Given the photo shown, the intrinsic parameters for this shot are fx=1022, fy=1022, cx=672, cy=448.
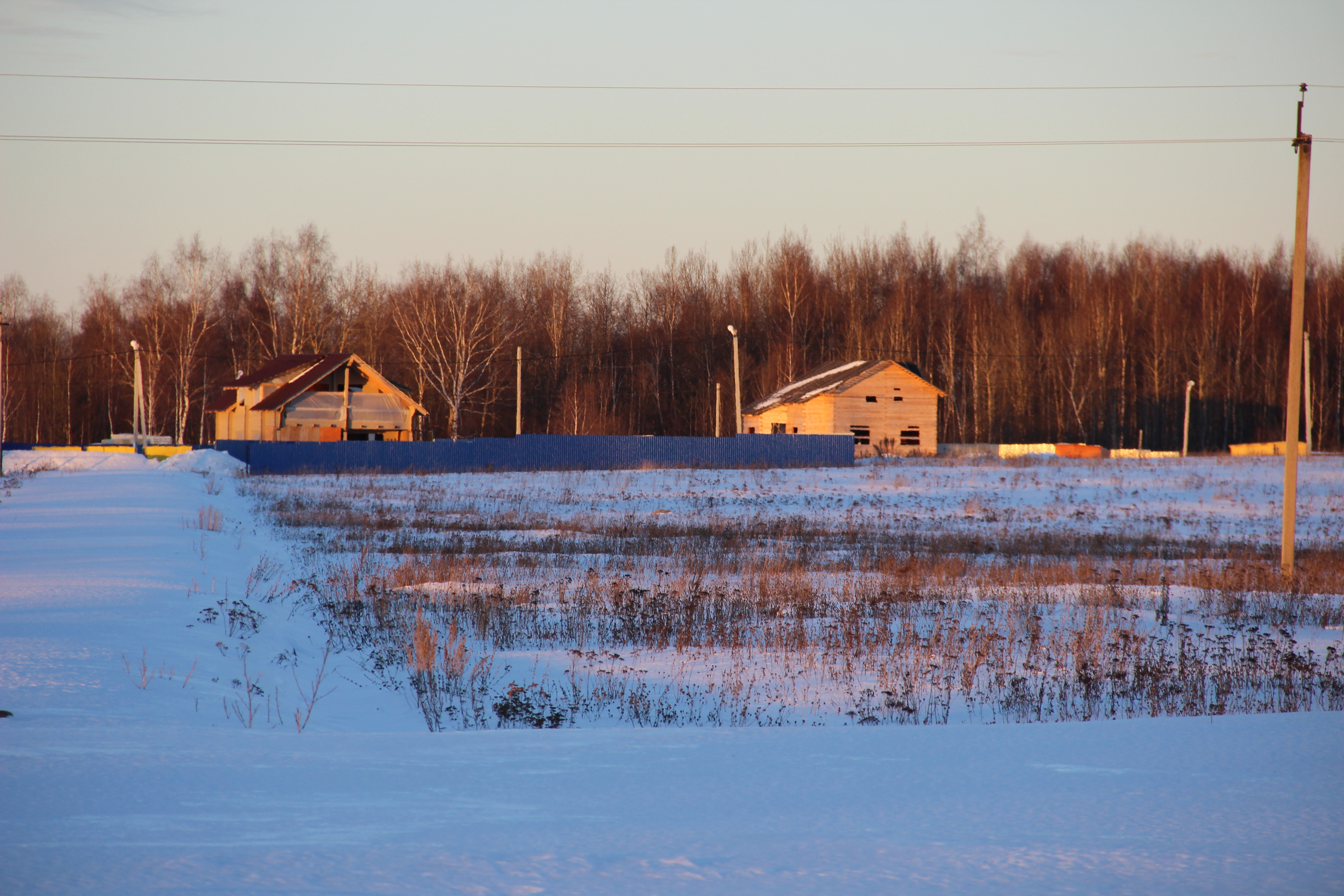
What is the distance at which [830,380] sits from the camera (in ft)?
185

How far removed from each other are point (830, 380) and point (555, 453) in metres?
18.4

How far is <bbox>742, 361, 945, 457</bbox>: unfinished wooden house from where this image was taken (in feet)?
177

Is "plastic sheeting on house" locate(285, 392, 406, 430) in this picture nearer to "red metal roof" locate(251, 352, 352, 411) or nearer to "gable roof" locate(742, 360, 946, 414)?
"red metal roof" locate(251, 352, 352, 411)

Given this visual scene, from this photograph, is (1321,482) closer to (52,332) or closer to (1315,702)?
(1315,702)

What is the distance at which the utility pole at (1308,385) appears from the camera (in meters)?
43.6

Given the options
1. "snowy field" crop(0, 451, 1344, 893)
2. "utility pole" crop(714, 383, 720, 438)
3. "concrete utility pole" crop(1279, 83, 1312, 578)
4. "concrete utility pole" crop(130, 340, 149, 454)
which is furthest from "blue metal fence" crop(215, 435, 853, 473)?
"snowy field" crop(0, 451, 1344, 893)

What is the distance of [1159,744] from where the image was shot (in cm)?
509

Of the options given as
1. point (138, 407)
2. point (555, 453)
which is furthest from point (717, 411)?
point (138, 407)

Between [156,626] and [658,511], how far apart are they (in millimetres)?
19933

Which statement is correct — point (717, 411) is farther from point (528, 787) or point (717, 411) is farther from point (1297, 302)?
point (528, 787)

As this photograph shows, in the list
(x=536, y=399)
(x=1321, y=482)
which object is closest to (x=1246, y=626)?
(x=1321, y=482)

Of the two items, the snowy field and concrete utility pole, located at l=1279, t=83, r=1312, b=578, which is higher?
concrete utility pole, located at l=1279, t=83, r=1312, b=578

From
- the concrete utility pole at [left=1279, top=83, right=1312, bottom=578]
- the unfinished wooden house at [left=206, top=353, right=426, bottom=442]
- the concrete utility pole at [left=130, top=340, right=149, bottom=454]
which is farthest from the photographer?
the unfinished wooden house at [left=206, top=353, right=426, bottom=442]

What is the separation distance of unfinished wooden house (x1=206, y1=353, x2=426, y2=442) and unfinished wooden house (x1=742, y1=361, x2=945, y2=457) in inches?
830
